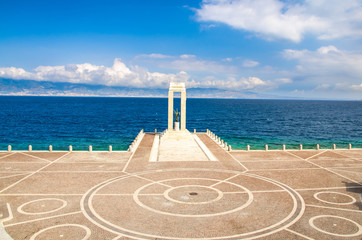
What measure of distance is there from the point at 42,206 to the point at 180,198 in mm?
10527

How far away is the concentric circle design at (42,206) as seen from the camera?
20469mm

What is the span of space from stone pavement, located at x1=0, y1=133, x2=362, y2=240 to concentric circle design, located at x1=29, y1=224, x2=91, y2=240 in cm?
6

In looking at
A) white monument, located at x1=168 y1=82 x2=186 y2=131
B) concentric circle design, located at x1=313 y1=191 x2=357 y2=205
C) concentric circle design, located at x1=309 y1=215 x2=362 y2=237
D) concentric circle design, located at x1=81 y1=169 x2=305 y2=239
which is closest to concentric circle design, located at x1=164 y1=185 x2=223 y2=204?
concentric circle design, located at x1=81 y1=169 x2=305 y2=239

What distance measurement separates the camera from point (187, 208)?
835 inches

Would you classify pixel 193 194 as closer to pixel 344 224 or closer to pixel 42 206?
pixel 344 224

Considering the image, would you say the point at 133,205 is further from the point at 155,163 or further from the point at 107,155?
the point at 107,155

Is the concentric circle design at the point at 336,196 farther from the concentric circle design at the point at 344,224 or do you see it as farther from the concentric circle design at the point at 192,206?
the concentric circle design at the point at 344,224

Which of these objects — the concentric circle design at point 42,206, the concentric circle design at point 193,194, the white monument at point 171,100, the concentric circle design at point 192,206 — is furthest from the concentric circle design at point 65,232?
the white monument at point 171,100

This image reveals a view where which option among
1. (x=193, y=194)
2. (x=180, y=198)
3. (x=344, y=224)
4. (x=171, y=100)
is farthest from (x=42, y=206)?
(x=171, y=100)

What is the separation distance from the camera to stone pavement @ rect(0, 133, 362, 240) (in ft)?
58.7

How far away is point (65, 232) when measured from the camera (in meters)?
17.5

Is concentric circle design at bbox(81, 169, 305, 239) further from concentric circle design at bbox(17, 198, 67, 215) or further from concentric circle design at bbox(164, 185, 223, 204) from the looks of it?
concentric circle design at bbox(17, 198, 67, 215)

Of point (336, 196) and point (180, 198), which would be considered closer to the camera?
point (180, 198)

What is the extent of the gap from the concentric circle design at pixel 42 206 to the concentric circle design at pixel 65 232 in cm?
299
